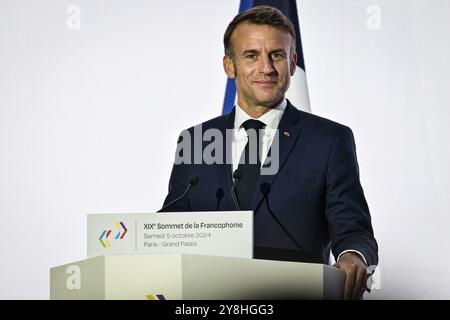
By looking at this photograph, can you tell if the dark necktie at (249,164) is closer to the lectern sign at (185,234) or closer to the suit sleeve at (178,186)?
the suit sleeve at (178,186)

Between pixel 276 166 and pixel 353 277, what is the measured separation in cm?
109

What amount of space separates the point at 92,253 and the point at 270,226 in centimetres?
117

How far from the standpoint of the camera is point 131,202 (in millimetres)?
4578

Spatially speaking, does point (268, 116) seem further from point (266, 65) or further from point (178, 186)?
point (178, 186)

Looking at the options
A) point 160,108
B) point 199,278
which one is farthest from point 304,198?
point 199,278

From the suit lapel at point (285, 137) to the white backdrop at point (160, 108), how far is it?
0.31 m

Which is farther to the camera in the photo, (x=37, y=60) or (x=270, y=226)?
(x=37, y=60)

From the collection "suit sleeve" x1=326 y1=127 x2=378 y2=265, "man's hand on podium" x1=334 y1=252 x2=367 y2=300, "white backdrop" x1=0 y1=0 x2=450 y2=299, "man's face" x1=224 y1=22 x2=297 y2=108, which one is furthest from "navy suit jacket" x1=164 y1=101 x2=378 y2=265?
"man's hand on podium" x1=334 y1=252 x2=367 y2=300

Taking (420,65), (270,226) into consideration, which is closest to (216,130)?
(270,226)

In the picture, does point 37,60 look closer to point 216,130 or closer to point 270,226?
point 216,130

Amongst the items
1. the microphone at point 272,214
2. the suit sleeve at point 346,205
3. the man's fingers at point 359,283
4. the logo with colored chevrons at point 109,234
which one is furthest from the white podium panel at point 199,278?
the microphone at point 272,214

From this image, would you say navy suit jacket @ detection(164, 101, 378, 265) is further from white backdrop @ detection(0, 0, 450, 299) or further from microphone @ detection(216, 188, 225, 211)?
white backdrop @ detection(0, 0, 450, 299)

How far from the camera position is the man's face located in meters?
4.38
